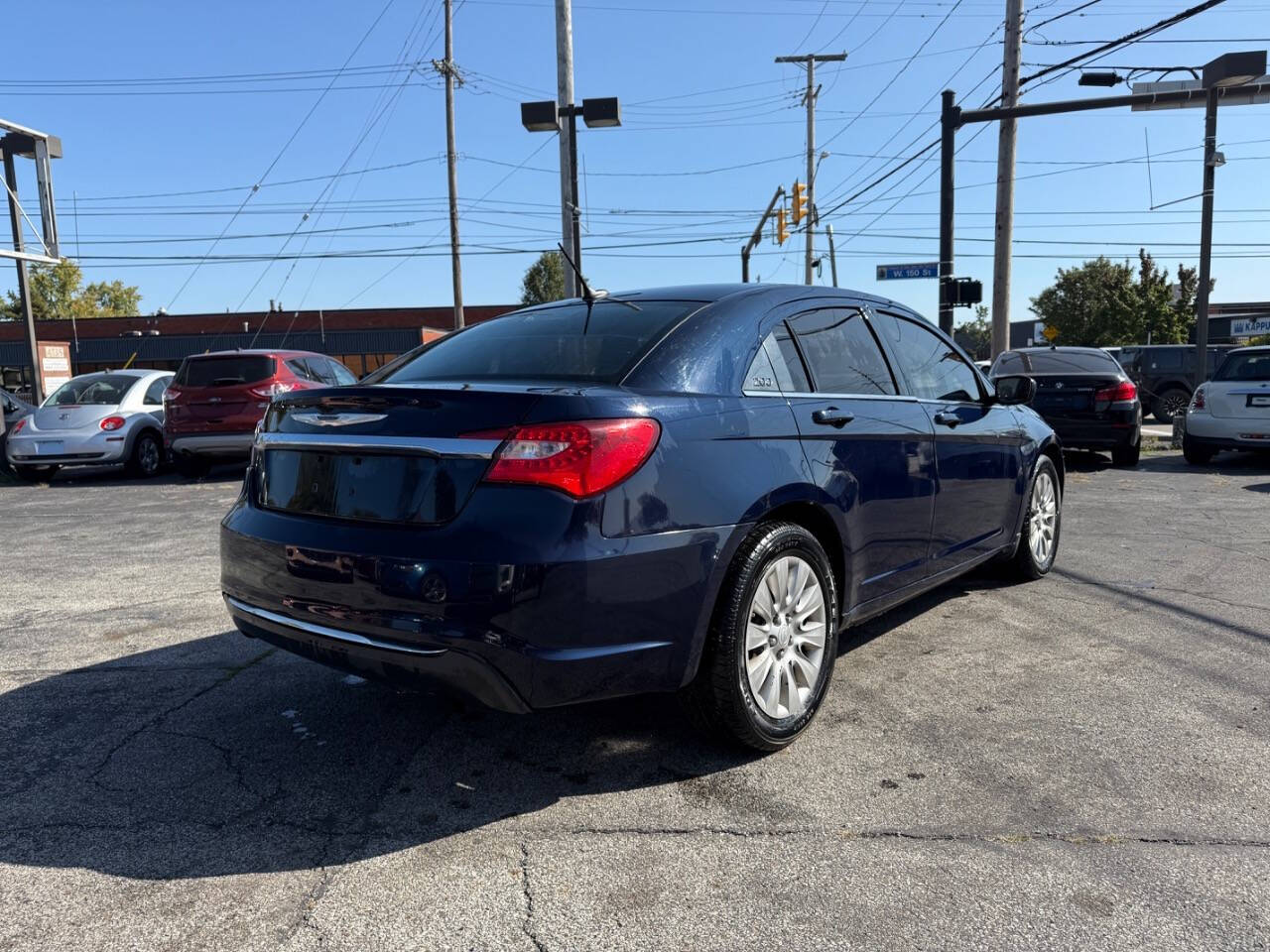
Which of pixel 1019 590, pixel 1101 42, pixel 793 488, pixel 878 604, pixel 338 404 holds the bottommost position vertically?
pixel 1019 590

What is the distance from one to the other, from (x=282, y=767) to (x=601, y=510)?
1483mm

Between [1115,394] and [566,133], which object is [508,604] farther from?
[566,133]

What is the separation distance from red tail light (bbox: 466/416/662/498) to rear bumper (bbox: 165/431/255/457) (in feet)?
30.7

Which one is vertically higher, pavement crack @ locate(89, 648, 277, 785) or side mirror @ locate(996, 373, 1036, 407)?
side mirror @ locate(996, 373, 1036, 407)

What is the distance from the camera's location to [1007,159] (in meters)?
18.0

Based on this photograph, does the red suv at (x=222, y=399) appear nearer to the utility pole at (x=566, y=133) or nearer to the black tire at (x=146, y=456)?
the black tire at (x=146, y=456)

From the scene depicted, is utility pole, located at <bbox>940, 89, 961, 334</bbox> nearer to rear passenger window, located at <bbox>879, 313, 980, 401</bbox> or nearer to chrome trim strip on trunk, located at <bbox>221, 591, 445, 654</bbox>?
rear passenger window, located at <bbox>879, 313, 980, 401</bbox>

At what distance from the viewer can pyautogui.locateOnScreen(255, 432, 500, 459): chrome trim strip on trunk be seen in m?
2.71

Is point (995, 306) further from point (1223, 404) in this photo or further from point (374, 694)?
point (374, 694)

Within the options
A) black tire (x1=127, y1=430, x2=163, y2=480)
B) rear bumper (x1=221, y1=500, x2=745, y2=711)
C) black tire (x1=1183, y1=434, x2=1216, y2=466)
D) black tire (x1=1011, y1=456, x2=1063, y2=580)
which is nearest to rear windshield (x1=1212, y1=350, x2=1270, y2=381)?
black tire (x1=1183, y1=434, x2=1216, y2=466)

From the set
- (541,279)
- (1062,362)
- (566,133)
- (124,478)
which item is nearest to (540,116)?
(566,133)

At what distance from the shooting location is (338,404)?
304cm

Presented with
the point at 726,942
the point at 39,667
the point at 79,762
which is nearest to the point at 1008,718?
the point at 726,942

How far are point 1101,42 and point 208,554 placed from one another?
16559mm
